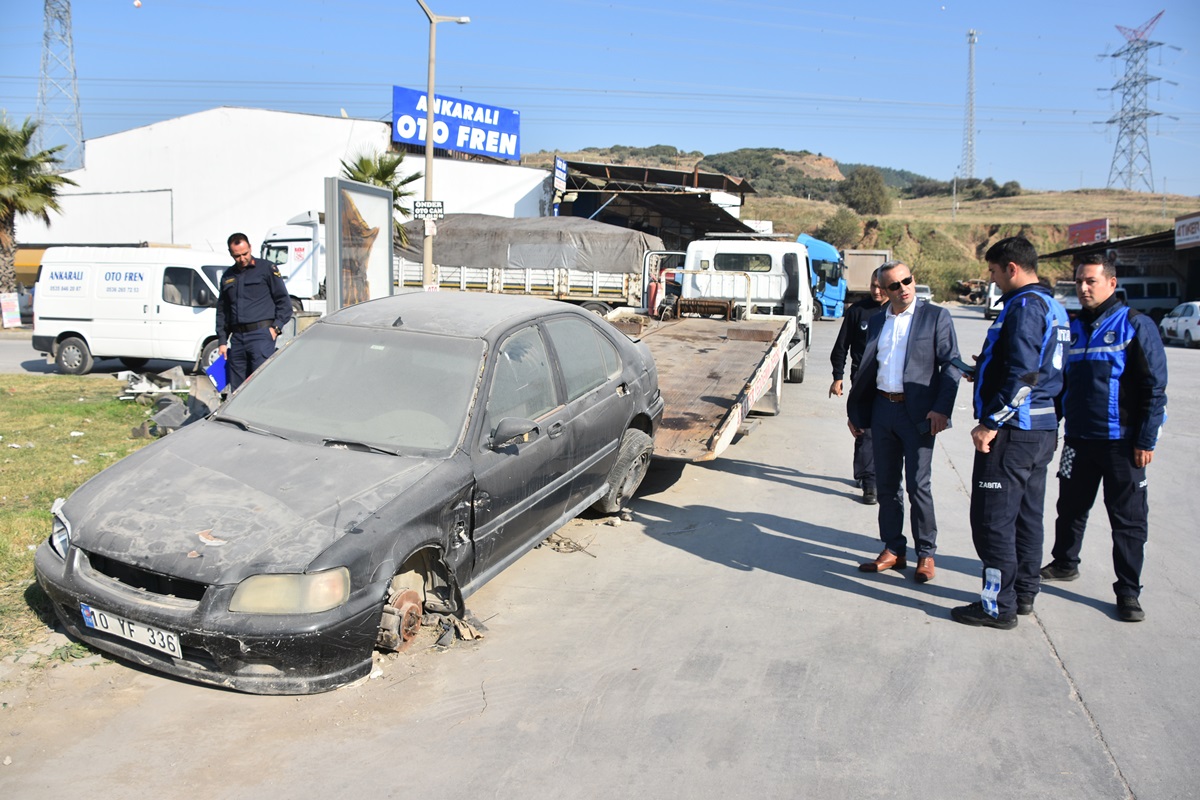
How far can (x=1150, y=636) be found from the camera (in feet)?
14.7

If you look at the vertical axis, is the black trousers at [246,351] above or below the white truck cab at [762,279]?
below

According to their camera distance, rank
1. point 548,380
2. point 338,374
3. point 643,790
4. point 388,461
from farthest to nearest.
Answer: point 548,380 < point 338,374 < point 388,461 < point 643,790

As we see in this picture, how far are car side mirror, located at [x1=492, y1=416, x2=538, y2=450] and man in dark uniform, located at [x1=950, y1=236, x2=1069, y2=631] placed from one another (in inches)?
88.0

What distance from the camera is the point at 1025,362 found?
4266 mm

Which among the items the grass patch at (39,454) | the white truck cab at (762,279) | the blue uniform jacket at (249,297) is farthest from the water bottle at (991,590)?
the white truck cab at (762,279)

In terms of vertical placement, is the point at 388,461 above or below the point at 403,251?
below

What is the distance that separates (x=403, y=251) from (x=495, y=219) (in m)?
2.78

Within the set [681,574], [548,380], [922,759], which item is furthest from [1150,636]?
→ [548,380]

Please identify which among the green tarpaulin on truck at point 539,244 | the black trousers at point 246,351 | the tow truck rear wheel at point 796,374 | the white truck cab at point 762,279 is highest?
the green tarpaulin on truck at point 539,244

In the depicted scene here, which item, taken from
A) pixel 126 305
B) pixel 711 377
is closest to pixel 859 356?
pixel 711 377

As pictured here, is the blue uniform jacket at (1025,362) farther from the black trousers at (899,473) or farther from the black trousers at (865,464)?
the black trousers at (865,464)

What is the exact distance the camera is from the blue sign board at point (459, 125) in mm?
32219

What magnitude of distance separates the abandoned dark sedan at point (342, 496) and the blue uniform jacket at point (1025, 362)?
2.31 meters

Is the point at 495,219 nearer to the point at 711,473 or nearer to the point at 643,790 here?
the point at 711,473
